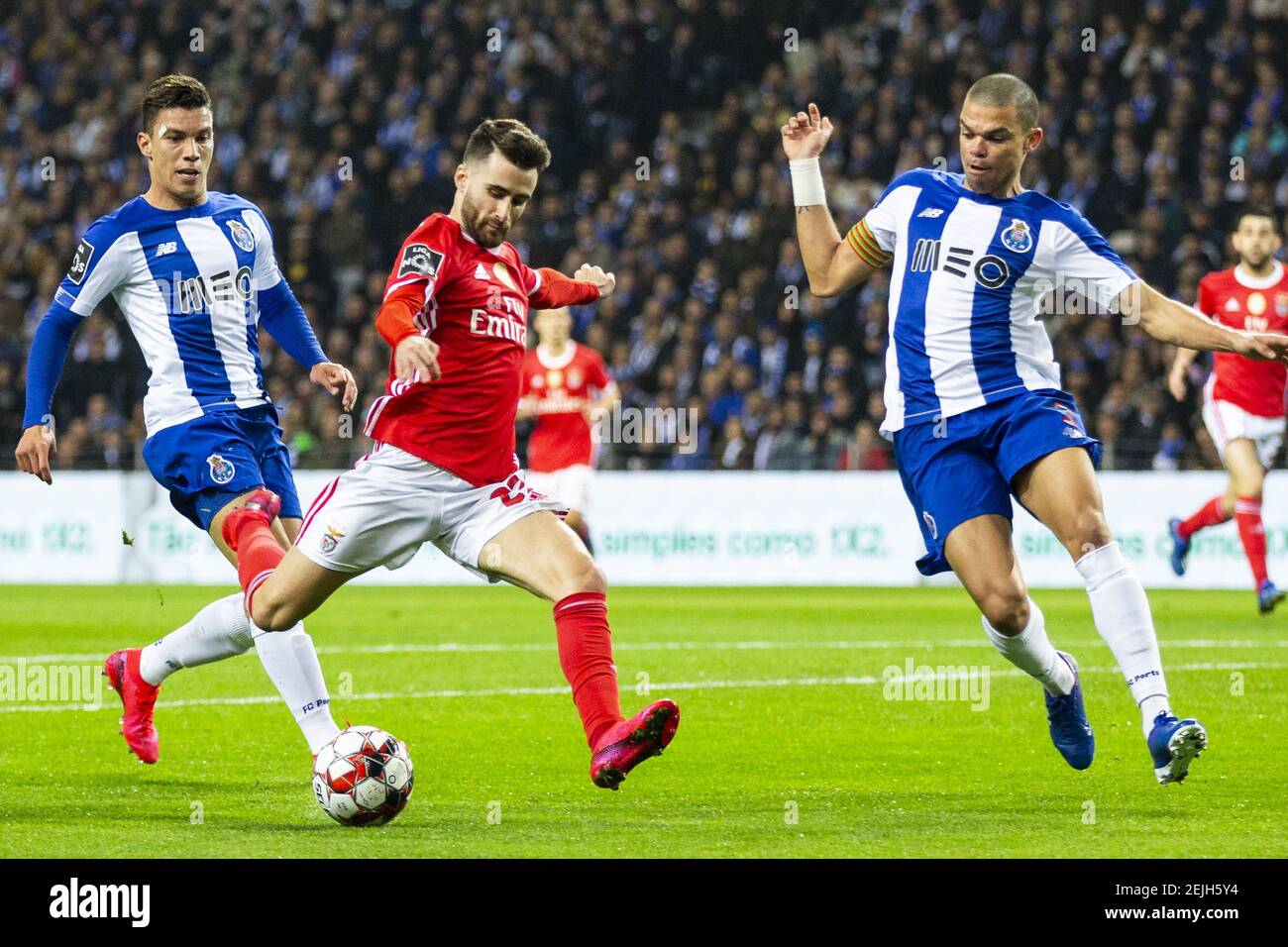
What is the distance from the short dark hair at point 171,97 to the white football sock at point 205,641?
1.82m

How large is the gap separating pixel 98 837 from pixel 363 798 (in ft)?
2.53

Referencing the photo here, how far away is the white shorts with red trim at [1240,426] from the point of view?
13617 millimetres

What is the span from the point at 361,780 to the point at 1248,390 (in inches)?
375

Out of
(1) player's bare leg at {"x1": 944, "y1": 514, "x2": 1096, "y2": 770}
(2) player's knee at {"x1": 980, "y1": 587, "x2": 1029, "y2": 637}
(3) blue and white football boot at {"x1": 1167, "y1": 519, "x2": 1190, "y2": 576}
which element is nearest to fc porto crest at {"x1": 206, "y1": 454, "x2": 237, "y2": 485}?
(1) player's bare leg at {"x1": 944, "y1": 514, "x2": 1096, "y2": 770}

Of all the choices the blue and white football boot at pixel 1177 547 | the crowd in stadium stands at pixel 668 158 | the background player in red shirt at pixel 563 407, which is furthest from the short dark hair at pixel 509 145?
the crowd in stadium stands at pixel 668 158

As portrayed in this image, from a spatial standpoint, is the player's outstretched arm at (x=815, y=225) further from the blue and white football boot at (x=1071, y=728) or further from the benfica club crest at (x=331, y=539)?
the benfica club crest at (x=331, y=539)

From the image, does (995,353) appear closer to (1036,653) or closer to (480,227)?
(1036,653)

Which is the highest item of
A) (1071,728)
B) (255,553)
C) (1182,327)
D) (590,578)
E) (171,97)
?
(171,97)

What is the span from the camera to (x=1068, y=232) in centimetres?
656

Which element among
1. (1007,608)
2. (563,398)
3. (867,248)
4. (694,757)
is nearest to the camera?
(1007,608)

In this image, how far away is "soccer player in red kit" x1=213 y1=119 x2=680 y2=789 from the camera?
592cm

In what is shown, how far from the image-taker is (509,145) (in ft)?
19.5

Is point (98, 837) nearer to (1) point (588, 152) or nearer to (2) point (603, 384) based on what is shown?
(2) point (603, 384)

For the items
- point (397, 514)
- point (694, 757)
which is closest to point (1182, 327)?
point (694, 757)
